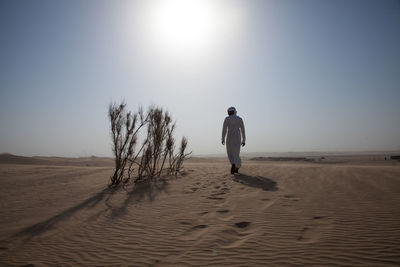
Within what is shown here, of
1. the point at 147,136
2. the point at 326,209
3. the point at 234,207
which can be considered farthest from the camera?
the point at 147,136

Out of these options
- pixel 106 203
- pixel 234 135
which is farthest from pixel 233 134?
pixel 106 203

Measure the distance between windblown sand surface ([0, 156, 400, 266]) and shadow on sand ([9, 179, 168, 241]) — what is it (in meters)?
0.02

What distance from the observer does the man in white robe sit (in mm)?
7656

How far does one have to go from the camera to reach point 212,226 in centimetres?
313

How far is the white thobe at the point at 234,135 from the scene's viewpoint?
302 inches

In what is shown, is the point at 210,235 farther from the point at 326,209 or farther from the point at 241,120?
the point at 241,120

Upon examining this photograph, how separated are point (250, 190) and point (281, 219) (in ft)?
6.07

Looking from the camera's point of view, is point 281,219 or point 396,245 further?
point 281,219

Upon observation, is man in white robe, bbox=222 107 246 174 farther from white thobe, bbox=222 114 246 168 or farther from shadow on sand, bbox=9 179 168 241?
shadow on sand, bbox=9 179 168 241

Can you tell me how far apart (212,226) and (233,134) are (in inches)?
195

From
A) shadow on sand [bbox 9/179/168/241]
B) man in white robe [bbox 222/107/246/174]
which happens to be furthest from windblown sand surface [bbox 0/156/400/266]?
man in white robe [bbox 222/107/246/174]

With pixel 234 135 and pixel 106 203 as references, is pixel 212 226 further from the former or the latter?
pixel 234 135

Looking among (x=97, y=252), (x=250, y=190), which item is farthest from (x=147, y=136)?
(x=97, y=252)

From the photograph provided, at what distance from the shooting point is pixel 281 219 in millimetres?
3287
